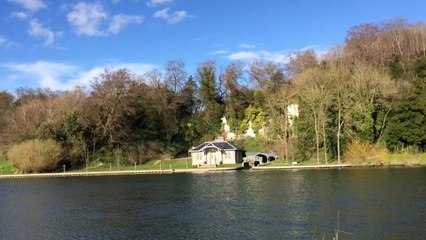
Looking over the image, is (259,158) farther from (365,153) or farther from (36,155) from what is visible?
(36,155)

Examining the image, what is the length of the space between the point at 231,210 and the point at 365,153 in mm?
32457

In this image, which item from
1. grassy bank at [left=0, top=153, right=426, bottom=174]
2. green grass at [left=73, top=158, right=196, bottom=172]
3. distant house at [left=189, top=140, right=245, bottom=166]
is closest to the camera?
grassy bank at [left=0, top=153, right=426, bottom=174]

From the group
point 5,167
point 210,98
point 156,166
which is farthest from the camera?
point 210,98

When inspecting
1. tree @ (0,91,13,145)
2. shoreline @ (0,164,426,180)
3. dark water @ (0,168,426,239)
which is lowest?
dark water @ (0,168,426,239)

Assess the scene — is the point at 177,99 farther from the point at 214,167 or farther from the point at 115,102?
the point at 214,167

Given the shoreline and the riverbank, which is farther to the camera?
the riverbank

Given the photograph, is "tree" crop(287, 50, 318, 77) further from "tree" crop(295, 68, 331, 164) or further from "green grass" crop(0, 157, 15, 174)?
"green grass" crop(0, 157, 15, 174)

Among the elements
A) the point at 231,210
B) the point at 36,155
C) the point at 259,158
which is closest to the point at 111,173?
the point at 36,155

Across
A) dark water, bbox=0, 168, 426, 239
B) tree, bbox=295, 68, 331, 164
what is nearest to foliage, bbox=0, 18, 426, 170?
tree, bbox=295, 68, 331, 164

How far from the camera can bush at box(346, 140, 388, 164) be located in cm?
5362

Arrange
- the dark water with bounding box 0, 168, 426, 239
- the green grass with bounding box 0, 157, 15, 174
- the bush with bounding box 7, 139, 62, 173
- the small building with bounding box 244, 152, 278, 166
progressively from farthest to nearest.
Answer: the green grass with bounding box 0, 157, 15, 174
the bush with bounding box 7, 139, 62, 173
the small building with bounding box 244, 152, 278, 166
the dark water with bounding box 0, 168, 426, 239

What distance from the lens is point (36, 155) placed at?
63.3m

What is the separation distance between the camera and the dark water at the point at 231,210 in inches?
811

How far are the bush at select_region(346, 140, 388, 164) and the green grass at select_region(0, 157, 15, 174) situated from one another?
46.9 meters
